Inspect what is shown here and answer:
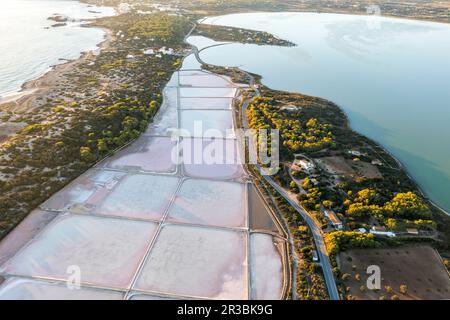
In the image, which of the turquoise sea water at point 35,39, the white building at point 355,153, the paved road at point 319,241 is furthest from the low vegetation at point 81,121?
the white building at point 355,153

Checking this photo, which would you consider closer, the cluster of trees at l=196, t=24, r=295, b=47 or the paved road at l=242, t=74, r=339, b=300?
the paved road at l=242, t=74, r=339, b=300

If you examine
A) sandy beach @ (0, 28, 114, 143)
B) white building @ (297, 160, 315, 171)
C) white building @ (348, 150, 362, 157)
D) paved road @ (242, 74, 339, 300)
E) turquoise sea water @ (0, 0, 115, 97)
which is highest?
turquoise sea water @ (0, 0, 115, 97)

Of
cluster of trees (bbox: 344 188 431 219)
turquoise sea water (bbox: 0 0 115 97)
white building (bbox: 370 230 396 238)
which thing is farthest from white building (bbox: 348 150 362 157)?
turquoise sea water (bbox: 0 0 115 97)

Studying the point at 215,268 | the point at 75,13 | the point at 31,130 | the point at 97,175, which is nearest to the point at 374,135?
the point at 215,268

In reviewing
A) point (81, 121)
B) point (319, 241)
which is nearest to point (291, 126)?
point (319, 241)

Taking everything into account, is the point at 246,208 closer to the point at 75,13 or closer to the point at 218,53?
the point at 218,53

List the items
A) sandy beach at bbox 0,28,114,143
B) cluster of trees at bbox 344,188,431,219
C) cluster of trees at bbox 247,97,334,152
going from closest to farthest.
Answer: cluster of trees at bbox 344,188,431,219 < cluster of trees at bbox 247,97,334,152 < sandy beach at bbox 0,28,114,143

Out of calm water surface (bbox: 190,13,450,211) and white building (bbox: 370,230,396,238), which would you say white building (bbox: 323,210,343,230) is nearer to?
white building (bbox: 370,230,396,238)
